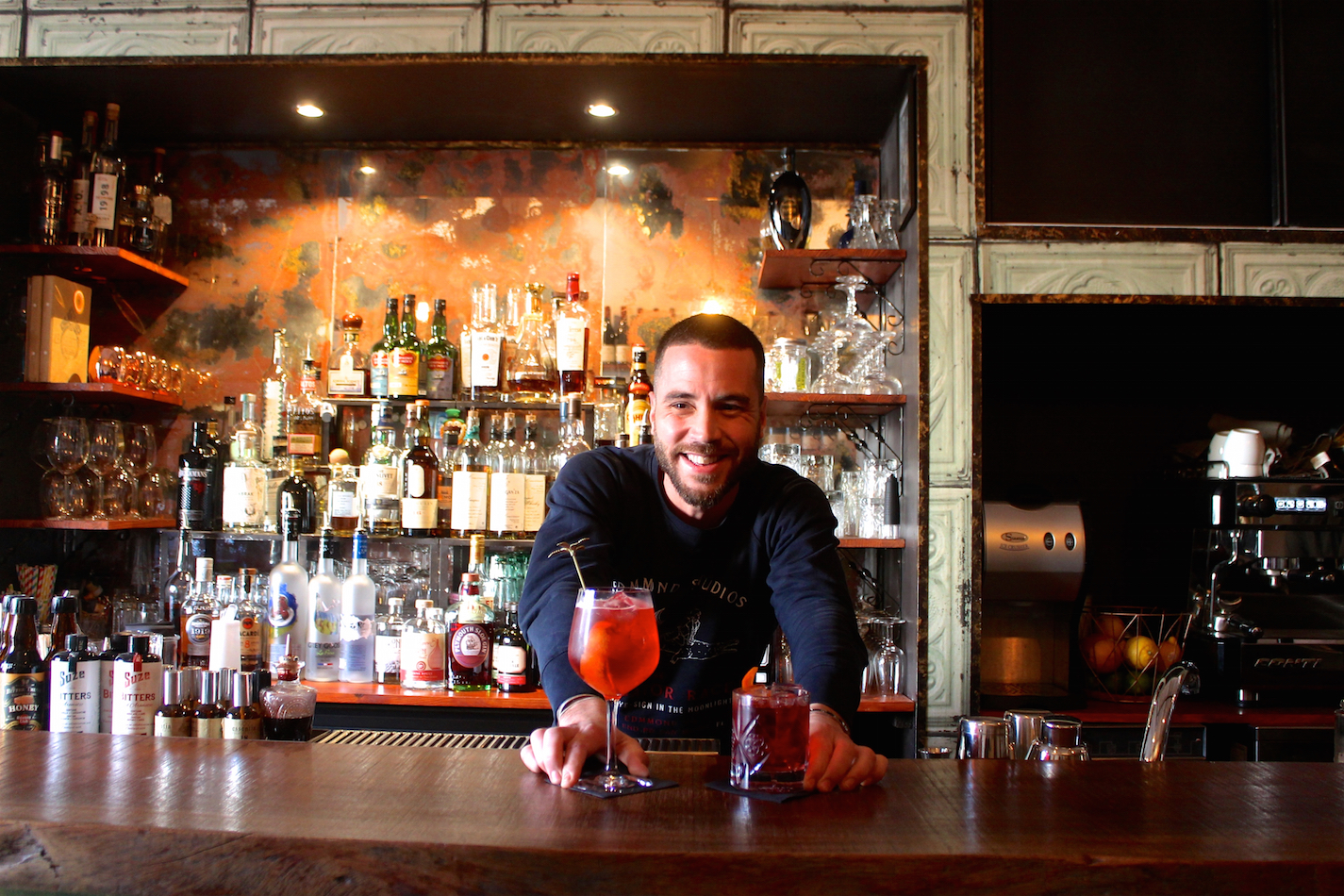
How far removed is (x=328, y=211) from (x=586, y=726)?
2527 millimetres

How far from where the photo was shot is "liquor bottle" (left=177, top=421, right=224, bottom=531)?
9.73ft

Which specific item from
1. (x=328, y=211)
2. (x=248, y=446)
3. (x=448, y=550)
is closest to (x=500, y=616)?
(x=448, y=550)

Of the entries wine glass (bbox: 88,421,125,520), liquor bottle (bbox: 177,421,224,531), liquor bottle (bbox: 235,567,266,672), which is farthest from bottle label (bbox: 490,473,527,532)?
wine glass (bbox: 88,421,125,520)

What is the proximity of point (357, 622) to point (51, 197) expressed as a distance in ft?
5.04

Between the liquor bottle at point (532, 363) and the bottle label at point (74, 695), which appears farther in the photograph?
the liquor bottle at point (532, 363)

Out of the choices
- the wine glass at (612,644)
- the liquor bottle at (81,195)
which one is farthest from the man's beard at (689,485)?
the liquor bottle at (81,195)

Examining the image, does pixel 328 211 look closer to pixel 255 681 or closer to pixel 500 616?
pixel 500 616

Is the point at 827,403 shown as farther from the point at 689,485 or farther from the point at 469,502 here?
the point at 689,485

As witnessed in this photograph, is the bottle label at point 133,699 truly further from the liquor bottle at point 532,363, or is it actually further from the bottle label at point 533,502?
the liquor bottle at point 532,363

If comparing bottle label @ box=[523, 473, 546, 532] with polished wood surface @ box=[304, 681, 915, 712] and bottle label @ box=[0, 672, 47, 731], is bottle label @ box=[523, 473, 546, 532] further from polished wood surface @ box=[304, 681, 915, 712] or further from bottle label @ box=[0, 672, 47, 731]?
Result: bottle label @ box=[0, 672, 47, 731]

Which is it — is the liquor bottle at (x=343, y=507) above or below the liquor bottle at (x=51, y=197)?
below

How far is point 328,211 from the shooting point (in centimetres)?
320

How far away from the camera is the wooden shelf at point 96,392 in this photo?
2.79 meters

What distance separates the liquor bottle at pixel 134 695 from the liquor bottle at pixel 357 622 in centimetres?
134
